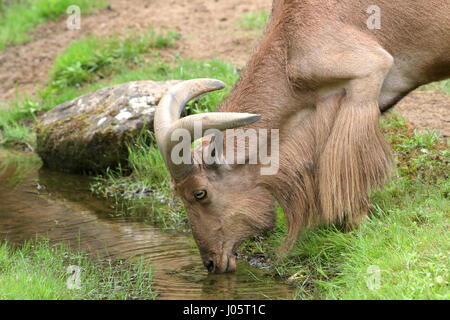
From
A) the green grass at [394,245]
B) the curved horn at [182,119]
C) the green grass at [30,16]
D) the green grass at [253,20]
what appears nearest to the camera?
the green grass at [394,245]

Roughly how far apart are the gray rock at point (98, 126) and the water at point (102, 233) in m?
0.27

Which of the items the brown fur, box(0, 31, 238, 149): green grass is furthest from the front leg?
box(0, 31, 238, 149): green grass

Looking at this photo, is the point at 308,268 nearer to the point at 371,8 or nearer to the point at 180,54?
the point at 371,8

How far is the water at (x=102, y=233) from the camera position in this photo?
6.68 m

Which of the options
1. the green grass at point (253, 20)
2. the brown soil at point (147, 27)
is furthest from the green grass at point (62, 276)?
the green grass at point (253, 20)

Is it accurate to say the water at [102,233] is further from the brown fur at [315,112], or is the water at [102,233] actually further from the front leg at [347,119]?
the front leg at [347,119]

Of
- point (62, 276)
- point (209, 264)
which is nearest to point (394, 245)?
point (209, 264)

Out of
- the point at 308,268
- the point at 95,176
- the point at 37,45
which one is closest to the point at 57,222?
the point at 95,176

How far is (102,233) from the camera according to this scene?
8.29 meters

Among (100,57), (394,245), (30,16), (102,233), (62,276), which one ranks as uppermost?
(394,245)

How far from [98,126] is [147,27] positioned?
152 inches

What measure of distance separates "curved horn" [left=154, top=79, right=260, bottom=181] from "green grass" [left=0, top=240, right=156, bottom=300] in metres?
0.96

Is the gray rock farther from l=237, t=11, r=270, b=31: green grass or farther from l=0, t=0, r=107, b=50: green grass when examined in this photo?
l=0, t=0, r=107, b=50: green grass

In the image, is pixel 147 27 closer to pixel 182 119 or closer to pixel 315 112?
pixel 315 112
